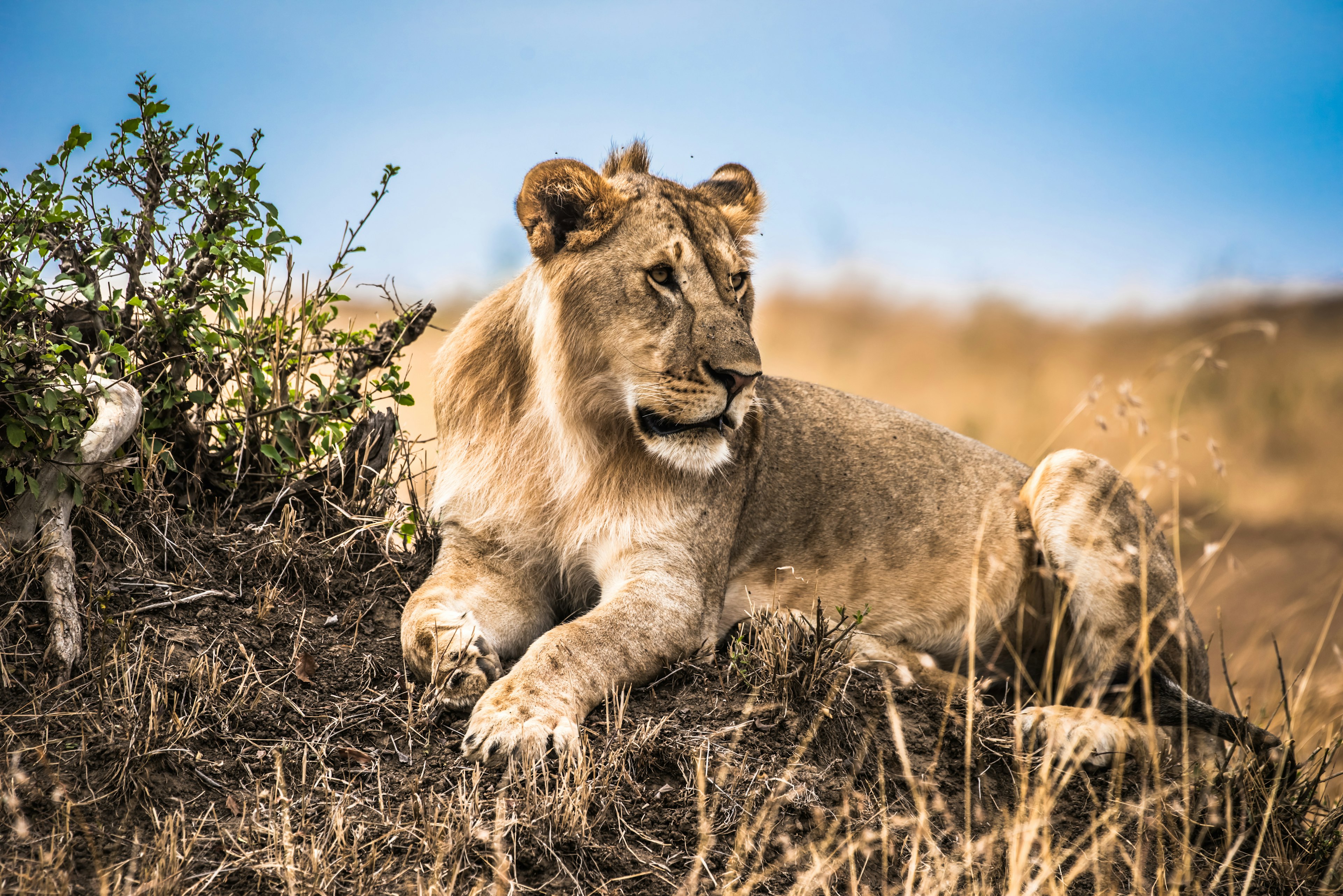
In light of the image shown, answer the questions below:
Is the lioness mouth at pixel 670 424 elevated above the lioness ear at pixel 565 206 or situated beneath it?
situated beneath

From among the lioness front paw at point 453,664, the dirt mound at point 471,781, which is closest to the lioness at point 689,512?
the lioness front paw at point 453,664

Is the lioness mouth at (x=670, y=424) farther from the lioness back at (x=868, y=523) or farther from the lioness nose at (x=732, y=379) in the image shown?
the lioness back at (x=868, y=523)

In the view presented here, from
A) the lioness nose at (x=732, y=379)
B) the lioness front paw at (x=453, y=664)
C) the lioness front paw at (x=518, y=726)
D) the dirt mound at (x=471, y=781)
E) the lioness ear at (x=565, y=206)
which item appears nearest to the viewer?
the dirt mound at (x=471, y=781)

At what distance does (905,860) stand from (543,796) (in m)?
1.07

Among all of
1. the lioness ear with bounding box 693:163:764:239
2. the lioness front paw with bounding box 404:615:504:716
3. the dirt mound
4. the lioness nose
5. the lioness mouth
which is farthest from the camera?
the lioness ear with bounding box 693:163:764:239

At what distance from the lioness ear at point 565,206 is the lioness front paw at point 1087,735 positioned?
2318 mm

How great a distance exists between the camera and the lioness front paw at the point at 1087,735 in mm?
3770

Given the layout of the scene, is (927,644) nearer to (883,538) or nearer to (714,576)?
(883,538)

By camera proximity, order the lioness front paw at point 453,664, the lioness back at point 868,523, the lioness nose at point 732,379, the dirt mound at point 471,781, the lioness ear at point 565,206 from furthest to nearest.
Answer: the lioness back at point 868,523 < the lioness ear at point 565,206 < the lioness nose at point 732,379 < the lioness front paw at point 453,664 < the dirt mound at point 471,781

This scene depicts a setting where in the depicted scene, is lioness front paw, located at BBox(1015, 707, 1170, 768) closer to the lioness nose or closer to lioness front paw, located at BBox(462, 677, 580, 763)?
the lioness nose

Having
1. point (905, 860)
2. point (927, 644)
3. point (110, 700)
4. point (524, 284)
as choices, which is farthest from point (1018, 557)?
point (110, 700)

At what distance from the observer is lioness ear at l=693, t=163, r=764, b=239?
4328 millimetres

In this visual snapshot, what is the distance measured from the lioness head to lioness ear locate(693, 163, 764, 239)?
0.34 metres

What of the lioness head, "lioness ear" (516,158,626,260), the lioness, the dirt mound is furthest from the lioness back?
"lioness ear" (516,158,626,260)
